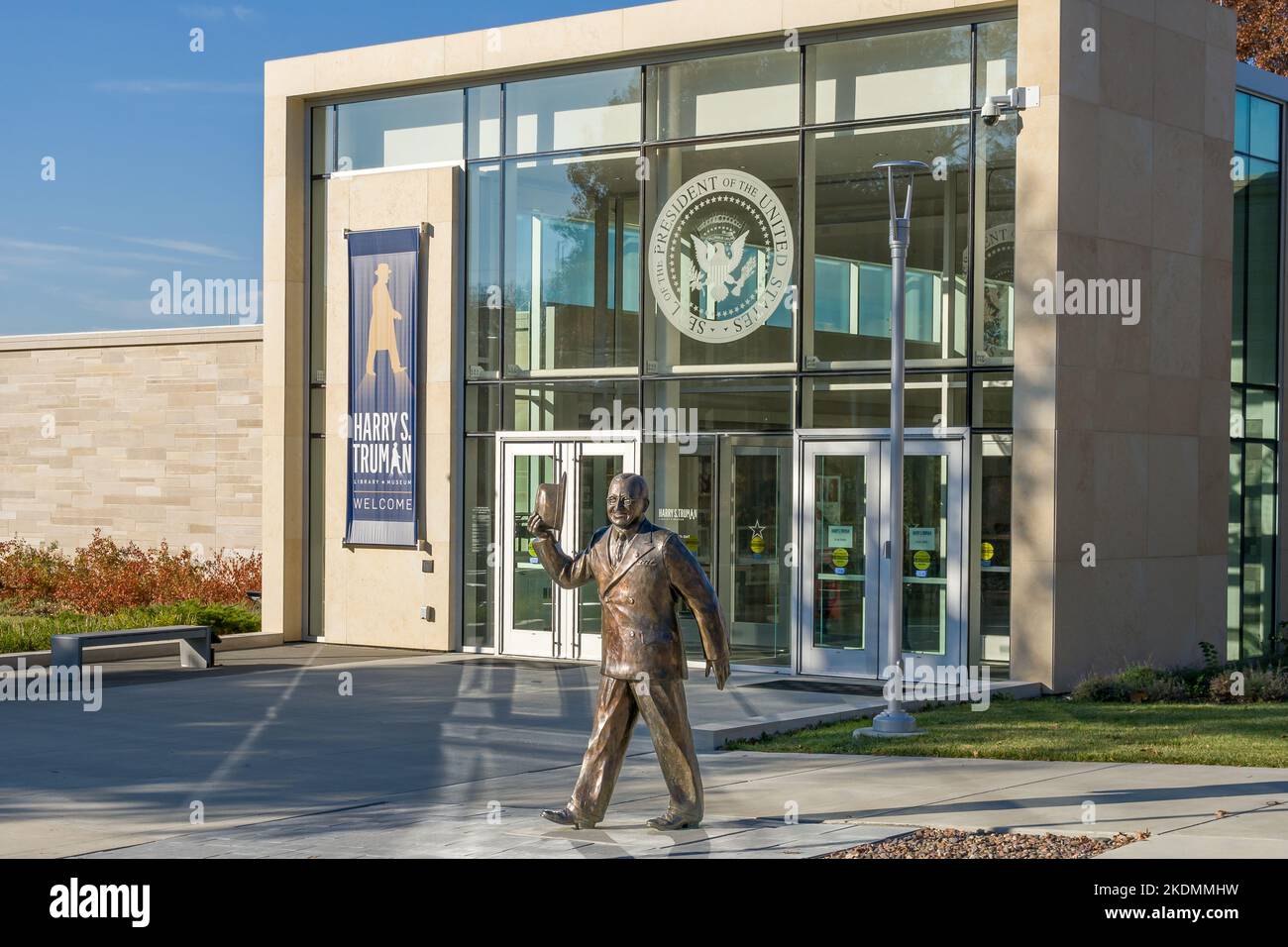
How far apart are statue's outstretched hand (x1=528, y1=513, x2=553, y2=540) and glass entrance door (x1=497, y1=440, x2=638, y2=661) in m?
9.87

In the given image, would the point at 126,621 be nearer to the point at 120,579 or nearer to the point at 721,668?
the point at 120,579

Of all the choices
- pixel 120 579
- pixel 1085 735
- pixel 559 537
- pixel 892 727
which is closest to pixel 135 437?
pixel 120 579

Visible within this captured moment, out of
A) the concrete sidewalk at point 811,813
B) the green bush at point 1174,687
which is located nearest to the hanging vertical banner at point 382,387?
the green bush at point 1174,687

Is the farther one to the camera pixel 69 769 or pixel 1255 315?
pixel 1255 315

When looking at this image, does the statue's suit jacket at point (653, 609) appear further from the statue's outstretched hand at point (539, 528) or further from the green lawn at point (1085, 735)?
the green lawn at point (1085, 735)

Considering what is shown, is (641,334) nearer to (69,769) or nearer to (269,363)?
(269,363)

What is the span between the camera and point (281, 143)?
22.5m

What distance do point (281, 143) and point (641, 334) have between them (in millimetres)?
6281

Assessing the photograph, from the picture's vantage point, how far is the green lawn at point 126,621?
1955cm

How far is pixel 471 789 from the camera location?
1122cm

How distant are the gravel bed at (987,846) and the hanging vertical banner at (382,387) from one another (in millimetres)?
12921

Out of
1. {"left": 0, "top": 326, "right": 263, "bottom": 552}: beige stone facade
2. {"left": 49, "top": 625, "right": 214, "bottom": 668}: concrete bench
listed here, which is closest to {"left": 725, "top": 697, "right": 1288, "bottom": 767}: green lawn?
{"left": 49, "top": 625, "right": 214, "bottom": 668}: concrete bench

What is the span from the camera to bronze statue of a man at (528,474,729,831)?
368 inches
